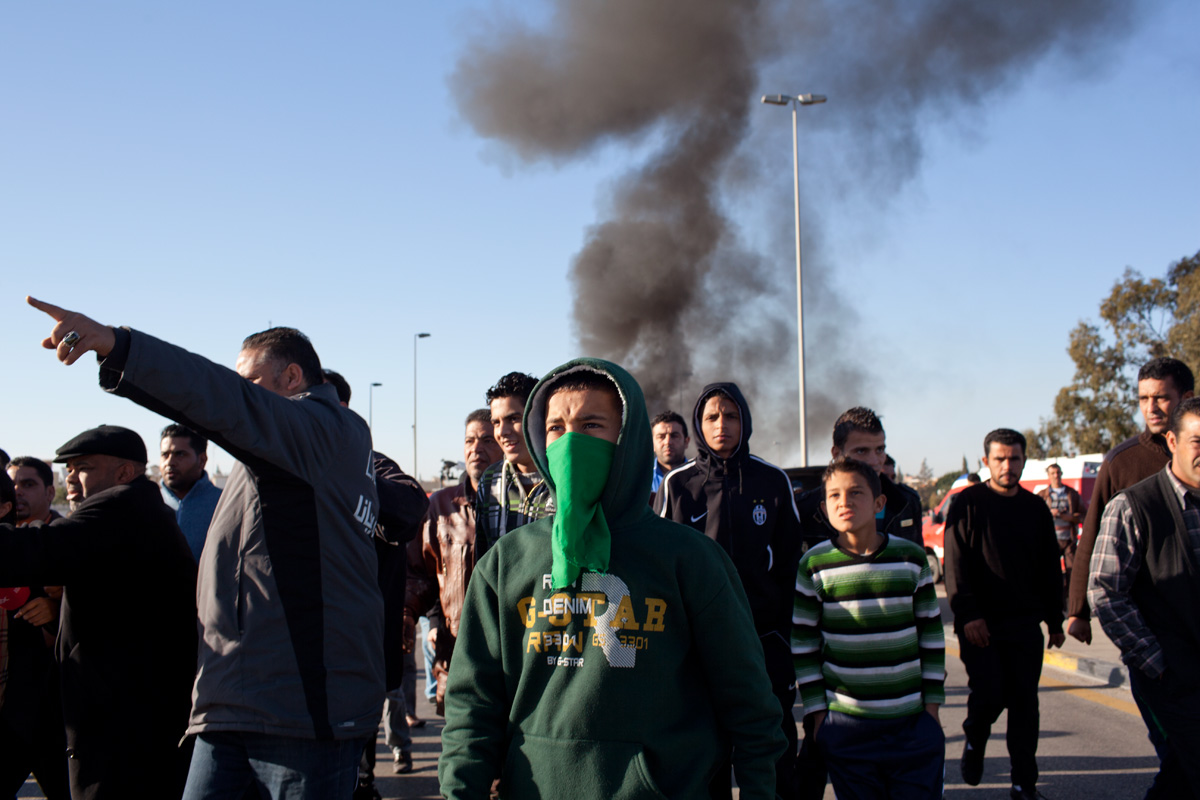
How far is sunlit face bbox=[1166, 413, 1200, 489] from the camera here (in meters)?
3.69

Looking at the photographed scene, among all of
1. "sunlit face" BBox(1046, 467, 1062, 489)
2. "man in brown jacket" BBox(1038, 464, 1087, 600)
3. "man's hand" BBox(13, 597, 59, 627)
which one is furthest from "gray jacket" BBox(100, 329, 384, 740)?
"sunlit face" BBox(1046, 467, 1062, 489)

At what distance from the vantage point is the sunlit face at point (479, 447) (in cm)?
501

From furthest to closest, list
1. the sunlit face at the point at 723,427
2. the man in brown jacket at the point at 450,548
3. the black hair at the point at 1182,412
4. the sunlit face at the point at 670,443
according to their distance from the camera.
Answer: the sunlit face at the point at 670,443 < the sunlit face at the point at 723,427 < the man in brown jacket at the point at 450,548 < the black hair at the point at 1182,412

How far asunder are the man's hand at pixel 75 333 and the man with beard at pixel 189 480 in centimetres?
353

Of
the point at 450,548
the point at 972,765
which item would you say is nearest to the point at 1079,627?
the point at 972,765

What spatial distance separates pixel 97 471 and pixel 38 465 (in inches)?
116

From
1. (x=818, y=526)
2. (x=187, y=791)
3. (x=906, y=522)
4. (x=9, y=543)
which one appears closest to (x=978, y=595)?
(x=906, y=522)

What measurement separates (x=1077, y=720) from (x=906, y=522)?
2866 millimetres

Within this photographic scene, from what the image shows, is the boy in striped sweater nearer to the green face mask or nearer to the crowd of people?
the crowd of people

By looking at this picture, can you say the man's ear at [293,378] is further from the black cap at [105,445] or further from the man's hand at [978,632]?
the man's hand at [978,632]

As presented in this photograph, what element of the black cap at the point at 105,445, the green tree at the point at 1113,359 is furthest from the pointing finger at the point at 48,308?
the green tree at the point at 1113,359

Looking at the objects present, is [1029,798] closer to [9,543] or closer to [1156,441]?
[1156,441]

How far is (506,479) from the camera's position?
3.97 m

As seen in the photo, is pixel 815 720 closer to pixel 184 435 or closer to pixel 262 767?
pixel 262 767
